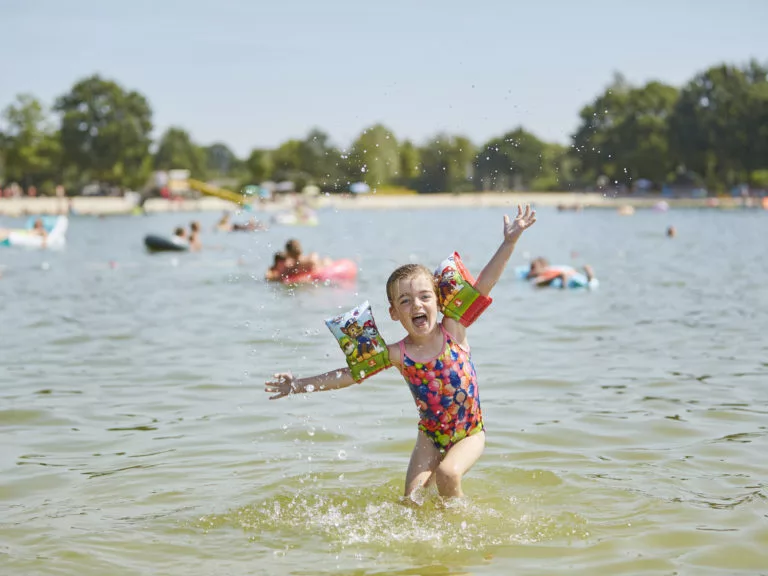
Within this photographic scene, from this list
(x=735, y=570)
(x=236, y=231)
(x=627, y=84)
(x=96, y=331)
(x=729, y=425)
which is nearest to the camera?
(x=735, y=570)

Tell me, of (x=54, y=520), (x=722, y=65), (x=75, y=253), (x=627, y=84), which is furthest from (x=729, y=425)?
(x=627, y=84)

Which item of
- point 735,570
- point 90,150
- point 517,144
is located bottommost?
point 735,570

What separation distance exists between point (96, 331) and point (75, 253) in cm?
2144

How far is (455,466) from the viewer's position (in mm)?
5934

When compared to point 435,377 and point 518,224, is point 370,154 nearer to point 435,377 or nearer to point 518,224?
point 518,224

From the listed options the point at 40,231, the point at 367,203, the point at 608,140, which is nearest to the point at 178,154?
the point at 367,203

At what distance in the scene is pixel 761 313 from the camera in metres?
15.8

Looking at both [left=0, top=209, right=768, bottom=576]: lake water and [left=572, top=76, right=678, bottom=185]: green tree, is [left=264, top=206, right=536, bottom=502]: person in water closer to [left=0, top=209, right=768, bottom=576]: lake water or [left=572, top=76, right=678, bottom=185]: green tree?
[left=0, top=209, right=768, bottom=576]: lake water

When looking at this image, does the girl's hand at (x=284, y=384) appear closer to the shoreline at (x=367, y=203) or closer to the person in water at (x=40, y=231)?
the person in water at (x=40, y=231)

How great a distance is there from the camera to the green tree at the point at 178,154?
153 meters

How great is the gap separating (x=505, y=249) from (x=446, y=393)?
97cm

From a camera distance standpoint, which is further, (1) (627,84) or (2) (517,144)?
(1) (627,84)

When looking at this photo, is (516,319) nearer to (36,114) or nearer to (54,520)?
(54,520)

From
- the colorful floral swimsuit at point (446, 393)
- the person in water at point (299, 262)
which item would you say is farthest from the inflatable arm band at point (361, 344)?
the person in water at point (299, 262)
